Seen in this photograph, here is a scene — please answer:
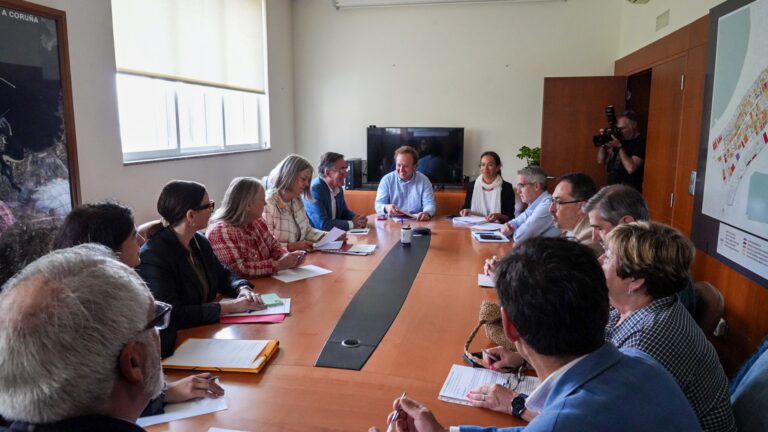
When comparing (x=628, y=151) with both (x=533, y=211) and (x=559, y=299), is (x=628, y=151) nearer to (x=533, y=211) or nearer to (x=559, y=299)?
(x=533, y=211)

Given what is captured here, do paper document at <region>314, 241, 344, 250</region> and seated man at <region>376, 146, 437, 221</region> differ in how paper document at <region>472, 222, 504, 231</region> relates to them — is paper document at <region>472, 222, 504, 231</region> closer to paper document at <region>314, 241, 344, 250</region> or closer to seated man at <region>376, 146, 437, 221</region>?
seated man at <region>376, 146, 437, 221</region>

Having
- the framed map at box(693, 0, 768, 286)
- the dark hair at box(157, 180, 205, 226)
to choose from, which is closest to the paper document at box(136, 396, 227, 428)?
the dark hair at box(157, 180, 205, 226)

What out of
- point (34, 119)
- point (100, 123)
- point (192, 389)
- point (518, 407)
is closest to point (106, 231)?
point (192, 389)

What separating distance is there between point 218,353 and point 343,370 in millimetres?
441

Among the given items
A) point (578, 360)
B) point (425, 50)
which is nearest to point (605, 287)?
point (578, 360)

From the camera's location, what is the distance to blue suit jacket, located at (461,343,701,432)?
876 mm

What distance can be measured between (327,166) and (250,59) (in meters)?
2.29

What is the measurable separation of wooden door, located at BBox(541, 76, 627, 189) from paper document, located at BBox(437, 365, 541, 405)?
437cm

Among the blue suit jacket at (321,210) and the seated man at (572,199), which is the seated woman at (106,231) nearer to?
the seated man at (572,199)

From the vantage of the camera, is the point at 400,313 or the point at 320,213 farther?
the point at 320,213

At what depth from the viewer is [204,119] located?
488cm

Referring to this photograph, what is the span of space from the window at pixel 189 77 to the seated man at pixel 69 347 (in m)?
3.24

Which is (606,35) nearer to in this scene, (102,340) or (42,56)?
(42,56)

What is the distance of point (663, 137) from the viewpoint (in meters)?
4.08
